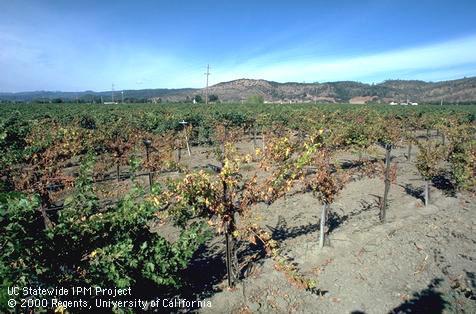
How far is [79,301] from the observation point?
486 cm

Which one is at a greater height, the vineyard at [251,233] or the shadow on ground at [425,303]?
the vineyard at [251,233]

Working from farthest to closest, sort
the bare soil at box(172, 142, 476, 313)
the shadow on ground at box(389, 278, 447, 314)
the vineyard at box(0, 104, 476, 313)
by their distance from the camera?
1. the bare soil at box(172, 142, 476, 313)
2. the shadow on ground at box(389, 278, 447, 314)
3. the vineyard at box(0, 104, 476, 313)

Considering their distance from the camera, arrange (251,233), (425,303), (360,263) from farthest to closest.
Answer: (360,263) → (425,303) → (251,233)

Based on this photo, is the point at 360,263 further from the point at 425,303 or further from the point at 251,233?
the point at 251,233

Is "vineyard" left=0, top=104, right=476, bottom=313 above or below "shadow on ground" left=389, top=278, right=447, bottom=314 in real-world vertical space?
above

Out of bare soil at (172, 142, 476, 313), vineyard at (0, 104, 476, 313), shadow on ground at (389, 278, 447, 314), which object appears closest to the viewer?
vineyard at (0, 104, 476, 313)

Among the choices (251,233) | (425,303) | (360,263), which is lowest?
(425,303)

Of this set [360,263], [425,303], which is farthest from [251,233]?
[425,303]

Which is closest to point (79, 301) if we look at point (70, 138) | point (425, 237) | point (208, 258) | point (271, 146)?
point (271, 146)

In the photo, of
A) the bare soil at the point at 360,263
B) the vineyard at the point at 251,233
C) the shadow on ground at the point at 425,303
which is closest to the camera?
the vineyard at the point at 251,233

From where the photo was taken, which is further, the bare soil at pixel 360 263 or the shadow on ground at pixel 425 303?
the bare soil at pixel 360 263

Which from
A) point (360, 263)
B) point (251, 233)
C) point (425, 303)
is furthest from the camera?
point (360, 263)

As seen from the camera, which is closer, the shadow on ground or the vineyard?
the vineyard

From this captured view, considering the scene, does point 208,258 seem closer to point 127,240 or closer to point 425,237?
point 127,240
